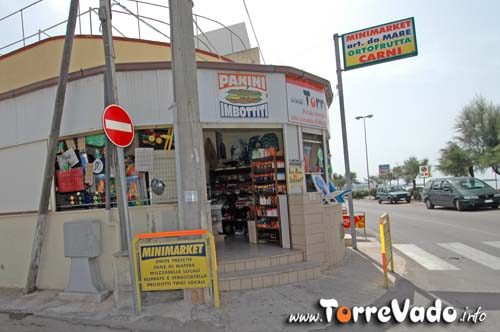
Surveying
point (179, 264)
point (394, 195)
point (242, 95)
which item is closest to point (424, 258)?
point (242, 95)

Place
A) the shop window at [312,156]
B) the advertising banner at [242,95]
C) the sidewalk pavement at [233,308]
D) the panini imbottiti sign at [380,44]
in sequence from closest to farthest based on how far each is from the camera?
the sidewalk pavement at [233,308], the advertising banner at [242,95], the shop window at [312,156], the panini imbottiti sign at [380,44]

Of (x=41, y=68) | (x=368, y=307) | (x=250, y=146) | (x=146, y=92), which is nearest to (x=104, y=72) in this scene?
(x=146, y=92)

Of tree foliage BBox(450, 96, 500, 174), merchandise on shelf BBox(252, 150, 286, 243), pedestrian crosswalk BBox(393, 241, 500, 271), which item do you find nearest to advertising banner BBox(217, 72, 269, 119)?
merchandise on shelf BBox(252, 150, 286, 243)

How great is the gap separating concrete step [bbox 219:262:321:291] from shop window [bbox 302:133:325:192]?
2254 mm

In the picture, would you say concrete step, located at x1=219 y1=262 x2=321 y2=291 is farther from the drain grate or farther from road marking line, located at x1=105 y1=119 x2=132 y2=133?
the drain grate

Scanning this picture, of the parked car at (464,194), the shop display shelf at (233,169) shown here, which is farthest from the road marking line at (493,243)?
the parked car at (464,194)

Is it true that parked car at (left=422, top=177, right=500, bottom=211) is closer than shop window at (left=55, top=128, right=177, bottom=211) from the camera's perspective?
No

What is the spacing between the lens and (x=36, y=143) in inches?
294

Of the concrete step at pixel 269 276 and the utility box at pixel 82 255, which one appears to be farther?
the utility box at pixel 82 255

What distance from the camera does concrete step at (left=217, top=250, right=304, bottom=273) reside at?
638 cm

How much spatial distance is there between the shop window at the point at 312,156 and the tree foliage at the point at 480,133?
21.8m

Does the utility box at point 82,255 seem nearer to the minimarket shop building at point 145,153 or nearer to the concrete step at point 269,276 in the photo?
the minimarket shop building at point 145,153

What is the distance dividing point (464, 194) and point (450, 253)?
10863 millimetres

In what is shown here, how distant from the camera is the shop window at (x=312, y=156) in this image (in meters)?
8.29
